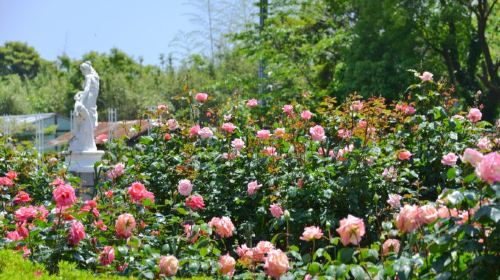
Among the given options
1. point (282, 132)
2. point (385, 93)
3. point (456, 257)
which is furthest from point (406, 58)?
point (456, 257)

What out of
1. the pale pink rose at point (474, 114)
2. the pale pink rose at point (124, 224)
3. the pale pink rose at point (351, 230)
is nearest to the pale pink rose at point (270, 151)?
the pale pink rose at point (474, 114)

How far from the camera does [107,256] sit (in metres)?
2.80

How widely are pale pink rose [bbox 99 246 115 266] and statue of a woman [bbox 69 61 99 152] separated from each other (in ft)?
28.0

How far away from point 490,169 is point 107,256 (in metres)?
1.67

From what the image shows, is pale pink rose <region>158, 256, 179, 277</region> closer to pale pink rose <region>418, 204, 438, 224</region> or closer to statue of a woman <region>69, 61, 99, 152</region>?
pale pink rose <region>418, 204, 438, 224</region>

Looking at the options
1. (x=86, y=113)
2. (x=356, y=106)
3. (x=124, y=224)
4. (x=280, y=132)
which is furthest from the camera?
(x=86, y=113)

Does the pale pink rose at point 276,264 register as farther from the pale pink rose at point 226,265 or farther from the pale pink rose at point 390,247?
the pale pink rose at point 390,247

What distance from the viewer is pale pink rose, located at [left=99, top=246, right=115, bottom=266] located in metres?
2.79

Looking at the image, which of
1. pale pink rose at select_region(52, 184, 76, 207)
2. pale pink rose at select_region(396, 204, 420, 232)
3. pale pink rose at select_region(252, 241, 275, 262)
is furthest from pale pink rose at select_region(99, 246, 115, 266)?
pale pink rose at select_region(396, 204, 420, 232)

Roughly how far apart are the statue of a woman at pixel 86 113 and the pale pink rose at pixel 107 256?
8.53 meters


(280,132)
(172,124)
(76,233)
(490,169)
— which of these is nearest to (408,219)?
(490,169)

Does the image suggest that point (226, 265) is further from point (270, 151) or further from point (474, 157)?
point (270, 151)

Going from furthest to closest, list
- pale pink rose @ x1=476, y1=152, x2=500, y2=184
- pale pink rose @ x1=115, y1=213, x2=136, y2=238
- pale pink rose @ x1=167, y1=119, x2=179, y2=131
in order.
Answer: pale pink rose @ x1=167, y1=119, x2=179, y2=131 < pale pink rose @ x1=115, y1=213, x2=136, y2=238 < pale pink rose @ x1=476, y1=152, x2=500, y2=184

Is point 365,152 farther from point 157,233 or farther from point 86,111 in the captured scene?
point 86,111
